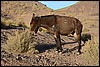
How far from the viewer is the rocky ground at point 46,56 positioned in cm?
1024

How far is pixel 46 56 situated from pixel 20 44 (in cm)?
146

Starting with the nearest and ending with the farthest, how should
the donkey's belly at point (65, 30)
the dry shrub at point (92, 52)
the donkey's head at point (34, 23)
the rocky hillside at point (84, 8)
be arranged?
the dry shrub at point (92, 52) → the donkey's head at point (34, 23) → the donkey's belly at point (65, 30) → the rocky hillside at point (84, 8)

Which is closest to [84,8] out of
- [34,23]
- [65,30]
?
[65,30]

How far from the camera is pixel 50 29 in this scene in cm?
1447

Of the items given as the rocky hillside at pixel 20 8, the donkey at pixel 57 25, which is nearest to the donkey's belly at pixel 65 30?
the donkey at pixel 57 25

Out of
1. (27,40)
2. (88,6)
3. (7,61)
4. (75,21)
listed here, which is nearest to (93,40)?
(75,21)

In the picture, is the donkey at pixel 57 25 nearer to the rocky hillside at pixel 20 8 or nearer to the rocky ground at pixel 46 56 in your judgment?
the rocky ground at pixel 46 56

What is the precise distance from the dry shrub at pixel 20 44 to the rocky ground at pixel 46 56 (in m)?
0.56

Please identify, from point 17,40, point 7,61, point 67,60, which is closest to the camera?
point 7,61

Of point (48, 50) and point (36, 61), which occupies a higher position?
point (36, 61)

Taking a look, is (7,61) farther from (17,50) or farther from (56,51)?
(56,51)

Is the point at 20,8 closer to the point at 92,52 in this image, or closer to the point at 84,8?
the point at 84,8

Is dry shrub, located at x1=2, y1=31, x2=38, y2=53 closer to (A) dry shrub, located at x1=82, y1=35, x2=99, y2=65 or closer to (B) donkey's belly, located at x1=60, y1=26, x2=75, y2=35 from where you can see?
(B) donkey's belly, located at x1=60, y1=26, x2=75, y2=35

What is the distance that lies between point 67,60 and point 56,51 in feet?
5.73
